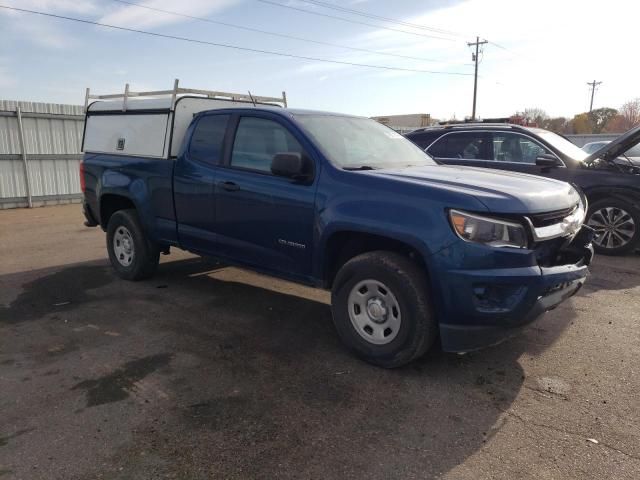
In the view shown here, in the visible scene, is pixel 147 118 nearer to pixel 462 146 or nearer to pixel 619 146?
pixel 462 146

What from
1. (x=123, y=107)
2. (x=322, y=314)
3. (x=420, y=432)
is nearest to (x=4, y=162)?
(x=123, y=107)

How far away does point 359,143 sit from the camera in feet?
14.8

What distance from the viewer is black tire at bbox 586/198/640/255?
6.98 meters

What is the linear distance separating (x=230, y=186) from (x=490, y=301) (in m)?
2.50

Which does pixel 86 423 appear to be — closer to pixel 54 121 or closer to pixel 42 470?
pixel 42 470

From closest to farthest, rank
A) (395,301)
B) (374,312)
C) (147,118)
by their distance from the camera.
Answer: (395,301)
(374,312)
(147,118)

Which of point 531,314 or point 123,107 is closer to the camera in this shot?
point 531,314

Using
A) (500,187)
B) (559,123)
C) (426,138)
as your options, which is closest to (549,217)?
(500,187)

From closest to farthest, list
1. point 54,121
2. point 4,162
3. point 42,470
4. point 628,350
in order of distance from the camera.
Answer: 1. point 42,470
2. point 628,350
3. point 4,162
4. point 54,121

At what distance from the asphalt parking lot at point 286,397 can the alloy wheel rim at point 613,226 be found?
6.55 feet

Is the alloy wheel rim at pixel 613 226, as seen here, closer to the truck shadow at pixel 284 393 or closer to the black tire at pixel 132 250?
the truck shadow at pixel 284 393

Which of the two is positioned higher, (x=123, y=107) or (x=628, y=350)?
(x=123, y=107)

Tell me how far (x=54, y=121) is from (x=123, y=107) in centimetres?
852

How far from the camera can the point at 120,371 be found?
3713mm
